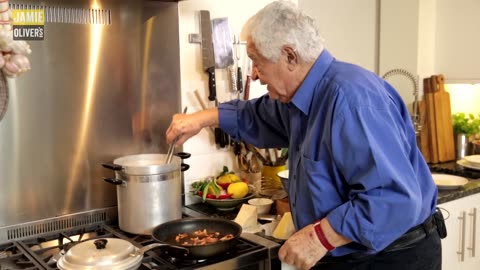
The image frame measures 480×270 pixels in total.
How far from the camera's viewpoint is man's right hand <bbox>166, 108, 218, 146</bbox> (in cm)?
162

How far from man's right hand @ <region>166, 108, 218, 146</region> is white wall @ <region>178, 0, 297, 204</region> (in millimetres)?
214

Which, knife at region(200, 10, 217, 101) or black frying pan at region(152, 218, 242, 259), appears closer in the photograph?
black frying pan at region(152, 218, 242, 259)

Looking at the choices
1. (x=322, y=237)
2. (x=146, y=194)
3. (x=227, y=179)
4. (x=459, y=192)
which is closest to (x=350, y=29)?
(x=459, y=192)

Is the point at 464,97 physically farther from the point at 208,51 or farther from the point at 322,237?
the point at 322,237

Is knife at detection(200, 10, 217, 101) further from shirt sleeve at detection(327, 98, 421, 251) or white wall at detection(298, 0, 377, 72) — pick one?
white wall at detection(298, 0, 377, 72)

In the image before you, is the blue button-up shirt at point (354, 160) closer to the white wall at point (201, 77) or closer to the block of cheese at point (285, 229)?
the block of cheese at point (285, 229)

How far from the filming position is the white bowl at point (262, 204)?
1.74m

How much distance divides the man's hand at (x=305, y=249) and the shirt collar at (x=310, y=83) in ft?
1.01

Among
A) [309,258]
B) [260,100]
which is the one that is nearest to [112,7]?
[260,100]

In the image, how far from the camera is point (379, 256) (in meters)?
1.32

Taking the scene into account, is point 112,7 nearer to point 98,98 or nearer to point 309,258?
point 98,98

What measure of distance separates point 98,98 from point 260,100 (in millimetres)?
530

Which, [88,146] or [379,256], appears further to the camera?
[88,146]

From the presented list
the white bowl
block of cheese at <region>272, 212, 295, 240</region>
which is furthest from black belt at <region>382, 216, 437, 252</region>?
the white bowl
